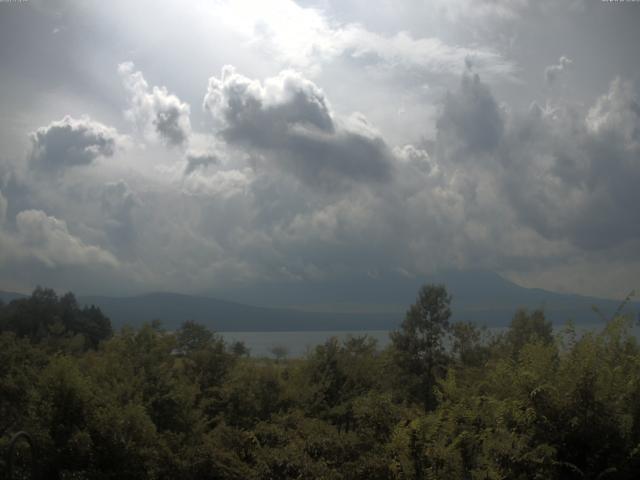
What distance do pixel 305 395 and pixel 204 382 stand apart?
393 centimetres

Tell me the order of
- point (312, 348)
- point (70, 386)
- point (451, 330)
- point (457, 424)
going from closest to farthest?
point (457, 424)
point (70, 386)
point (312, 348)
point (451, 330)

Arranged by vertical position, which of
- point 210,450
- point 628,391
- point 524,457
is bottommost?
point 210,450

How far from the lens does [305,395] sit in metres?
17.6

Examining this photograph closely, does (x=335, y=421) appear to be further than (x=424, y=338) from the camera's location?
No

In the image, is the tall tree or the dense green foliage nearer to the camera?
the dense green foliage

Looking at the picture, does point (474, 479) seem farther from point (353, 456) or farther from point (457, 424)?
point (353, 456)

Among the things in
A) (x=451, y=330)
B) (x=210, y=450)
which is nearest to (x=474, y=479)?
(x=210, y=450)

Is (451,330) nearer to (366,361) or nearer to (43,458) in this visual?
(366,361)

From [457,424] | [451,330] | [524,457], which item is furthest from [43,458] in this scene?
[451,330]

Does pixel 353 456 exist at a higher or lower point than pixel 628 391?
lower

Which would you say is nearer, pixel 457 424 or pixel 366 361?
pixel 457 424

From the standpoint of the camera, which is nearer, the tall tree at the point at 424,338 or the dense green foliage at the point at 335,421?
the dense green foliage at the point at 335,421

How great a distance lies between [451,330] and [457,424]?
3001cm

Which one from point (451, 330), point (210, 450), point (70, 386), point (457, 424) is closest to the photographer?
point (457, 424)
